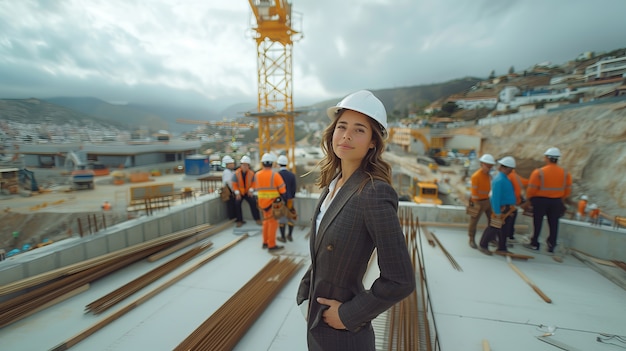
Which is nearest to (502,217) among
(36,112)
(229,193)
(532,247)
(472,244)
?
(472,244)

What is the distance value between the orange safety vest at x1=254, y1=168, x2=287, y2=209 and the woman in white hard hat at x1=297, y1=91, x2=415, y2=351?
3.45 m

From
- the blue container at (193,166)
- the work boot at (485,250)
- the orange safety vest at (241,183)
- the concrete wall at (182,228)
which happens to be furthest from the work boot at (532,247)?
the blue container at (193,166)

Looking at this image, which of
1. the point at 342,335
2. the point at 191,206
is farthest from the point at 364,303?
the point at 191,206

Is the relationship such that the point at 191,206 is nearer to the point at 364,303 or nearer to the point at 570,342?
the point at 364,303

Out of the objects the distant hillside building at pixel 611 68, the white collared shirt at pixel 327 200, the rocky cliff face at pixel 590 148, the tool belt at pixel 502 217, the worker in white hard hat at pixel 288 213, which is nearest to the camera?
the white collared shirt at pixel 327 200

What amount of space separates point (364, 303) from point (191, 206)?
5309 millimetres

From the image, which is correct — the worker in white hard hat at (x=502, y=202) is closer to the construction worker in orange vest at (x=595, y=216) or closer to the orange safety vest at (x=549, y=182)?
the orange safety vest at (x=549, y=182)

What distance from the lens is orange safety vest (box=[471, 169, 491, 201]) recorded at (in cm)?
488

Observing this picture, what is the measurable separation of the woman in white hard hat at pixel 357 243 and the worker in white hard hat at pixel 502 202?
14.0ft

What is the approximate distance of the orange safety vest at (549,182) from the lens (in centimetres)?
461

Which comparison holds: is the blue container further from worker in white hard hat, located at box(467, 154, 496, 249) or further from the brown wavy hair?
the brown wavy hair

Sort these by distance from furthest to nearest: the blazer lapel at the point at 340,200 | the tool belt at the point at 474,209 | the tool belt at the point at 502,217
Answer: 1. the tool belt at the point at 474,209
2. the tool belt at the point at 502,217
3. the blazer lapel at the point at 340,200

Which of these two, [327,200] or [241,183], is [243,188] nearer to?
[241,183]

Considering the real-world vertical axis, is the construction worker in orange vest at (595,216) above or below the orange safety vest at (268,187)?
below
